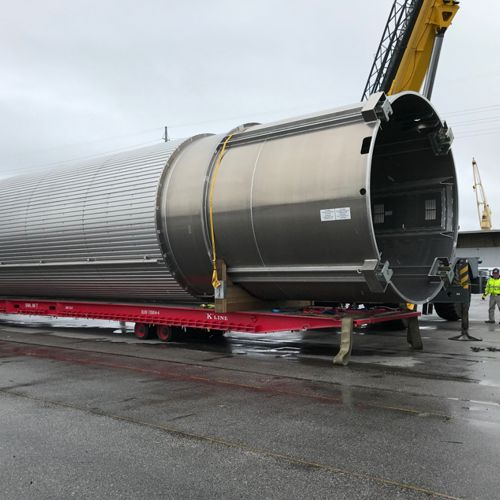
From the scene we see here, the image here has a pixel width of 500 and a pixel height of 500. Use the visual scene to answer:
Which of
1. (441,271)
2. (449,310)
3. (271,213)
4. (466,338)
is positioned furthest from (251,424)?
(449,310)

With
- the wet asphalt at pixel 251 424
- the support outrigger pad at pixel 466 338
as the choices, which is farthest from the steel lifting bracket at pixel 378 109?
the support outrigger pad at pixel 466 338

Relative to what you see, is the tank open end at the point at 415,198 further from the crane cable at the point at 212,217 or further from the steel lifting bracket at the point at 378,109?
the crane cable at the point at 212,217

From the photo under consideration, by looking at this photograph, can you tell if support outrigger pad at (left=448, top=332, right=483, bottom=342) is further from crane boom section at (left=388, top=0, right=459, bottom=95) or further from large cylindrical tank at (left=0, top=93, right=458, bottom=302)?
crane boom section at (left=388, top=0, right=459, bottom=95)

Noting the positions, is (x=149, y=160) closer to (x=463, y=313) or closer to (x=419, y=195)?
(x=419, y=195)

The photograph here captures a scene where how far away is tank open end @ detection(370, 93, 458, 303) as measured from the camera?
9414 millimetres

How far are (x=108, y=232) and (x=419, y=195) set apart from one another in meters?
6.13

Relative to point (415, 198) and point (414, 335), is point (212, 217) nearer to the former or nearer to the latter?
point (415, 198)

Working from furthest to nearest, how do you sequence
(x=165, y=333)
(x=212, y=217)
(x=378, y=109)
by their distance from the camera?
(x=165, y=333) → (x=212, y=217) → (x=378, y=109)

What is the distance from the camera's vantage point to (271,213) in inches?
340

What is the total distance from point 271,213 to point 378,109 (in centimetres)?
224

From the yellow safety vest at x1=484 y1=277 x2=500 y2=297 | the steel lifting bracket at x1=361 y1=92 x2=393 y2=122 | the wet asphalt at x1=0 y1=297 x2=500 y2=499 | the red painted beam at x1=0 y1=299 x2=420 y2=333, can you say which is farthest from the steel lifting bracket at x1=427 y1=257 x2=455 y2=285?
the yellow safety vest at x1=484 y1=277 x2=500 y2=297

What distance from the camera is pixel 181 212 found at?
985cm

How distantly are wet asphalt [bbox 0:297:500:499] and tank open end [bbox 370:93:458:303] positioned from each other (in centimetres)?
159

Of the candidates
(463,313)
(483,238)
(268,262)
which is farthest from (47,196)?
(483,238)
